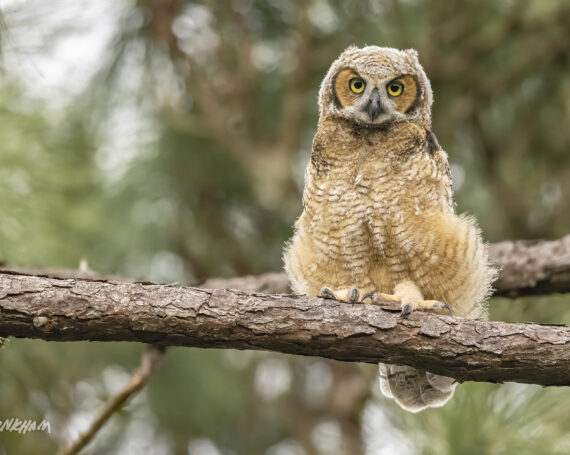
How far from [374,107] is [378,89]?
0.30 feet

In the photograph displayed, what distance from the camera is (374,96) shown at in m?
3.14

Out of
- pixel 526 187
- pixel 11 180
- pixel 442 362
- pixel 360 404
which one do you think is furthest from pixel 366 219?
pixel 526 187

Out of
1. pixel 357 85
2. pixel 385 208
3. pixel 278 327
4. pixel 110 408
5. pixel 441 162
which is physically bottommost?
pixel 110 408

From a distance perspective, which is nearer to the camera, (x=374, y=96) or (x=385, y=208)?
(x=385, y=208)

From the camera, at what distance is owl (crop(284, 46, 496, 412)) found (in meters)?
3.00

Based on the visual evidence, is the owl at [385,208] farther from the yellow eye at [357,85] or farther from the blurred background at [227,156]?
the blurred background at [227,156]

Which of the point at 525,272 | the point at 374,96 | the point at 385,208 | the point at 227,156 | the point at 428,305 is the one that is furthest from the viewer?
the point at 227,156

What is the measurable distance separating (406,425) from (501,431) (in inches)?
18.6

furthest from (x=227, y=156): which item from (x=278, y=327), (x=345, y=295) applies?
(x=278, y=327)

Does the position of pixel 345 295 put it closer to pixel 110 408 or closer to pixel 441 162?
pixel 441 162

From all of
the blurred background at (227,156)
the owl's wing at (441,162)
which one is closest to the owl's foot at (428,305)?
the owl's wing at (441,162)

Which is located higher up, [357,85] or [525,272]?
[357,85]

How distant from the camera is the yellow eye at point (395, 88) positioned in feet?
10.5

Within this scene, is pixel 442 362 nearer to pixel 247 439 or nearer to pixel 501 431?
pixel 501 431
